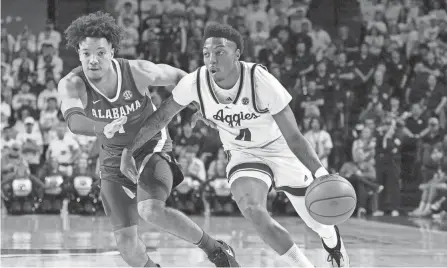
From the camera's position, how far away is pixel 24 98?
14047mm

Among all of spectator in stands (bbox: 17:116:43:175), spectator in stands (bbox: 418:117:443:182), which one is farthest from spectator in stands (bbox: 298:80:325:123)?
spectator in stands (bbox: 17:116:43:175)

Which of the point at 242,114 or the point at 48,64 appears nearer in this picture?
the point at 242,114

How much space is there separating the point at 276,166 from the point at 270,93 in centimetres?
67

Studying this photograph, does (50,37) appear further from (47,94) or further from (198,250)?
(198,250)

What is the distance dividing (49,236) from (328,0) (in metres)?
9.72

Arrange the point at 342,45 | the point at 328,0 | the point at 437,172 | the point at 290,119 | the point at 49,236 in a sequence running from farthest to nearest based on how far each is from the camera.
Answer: the point at 328,0, the point at 342,45, the point at 437,172, the point at 49,236, the point at 290,119

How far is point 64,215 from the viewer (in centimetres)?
1299

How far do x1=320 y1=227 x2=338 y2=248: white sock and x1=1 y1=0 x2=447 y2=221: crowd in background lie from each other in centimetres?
655

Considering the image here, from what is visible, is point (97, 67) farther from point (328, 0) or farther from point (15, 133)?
point (328, 0)

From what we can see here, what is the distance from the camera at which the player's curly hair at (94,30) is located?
5922 millimetres

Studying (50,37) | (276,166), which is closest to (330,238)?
(276,166)

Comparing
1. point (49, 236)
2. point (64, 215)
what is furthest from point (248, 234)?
point (64, 215)

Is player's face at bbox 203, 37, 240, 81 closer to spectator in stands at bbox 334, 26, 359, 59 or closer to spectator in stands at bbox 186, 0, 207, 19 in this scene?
spectator in stands at bbox 334, 26, 359, 59

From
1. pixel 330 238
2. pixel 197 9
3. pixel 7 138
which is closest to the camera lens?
pixel 330 238
